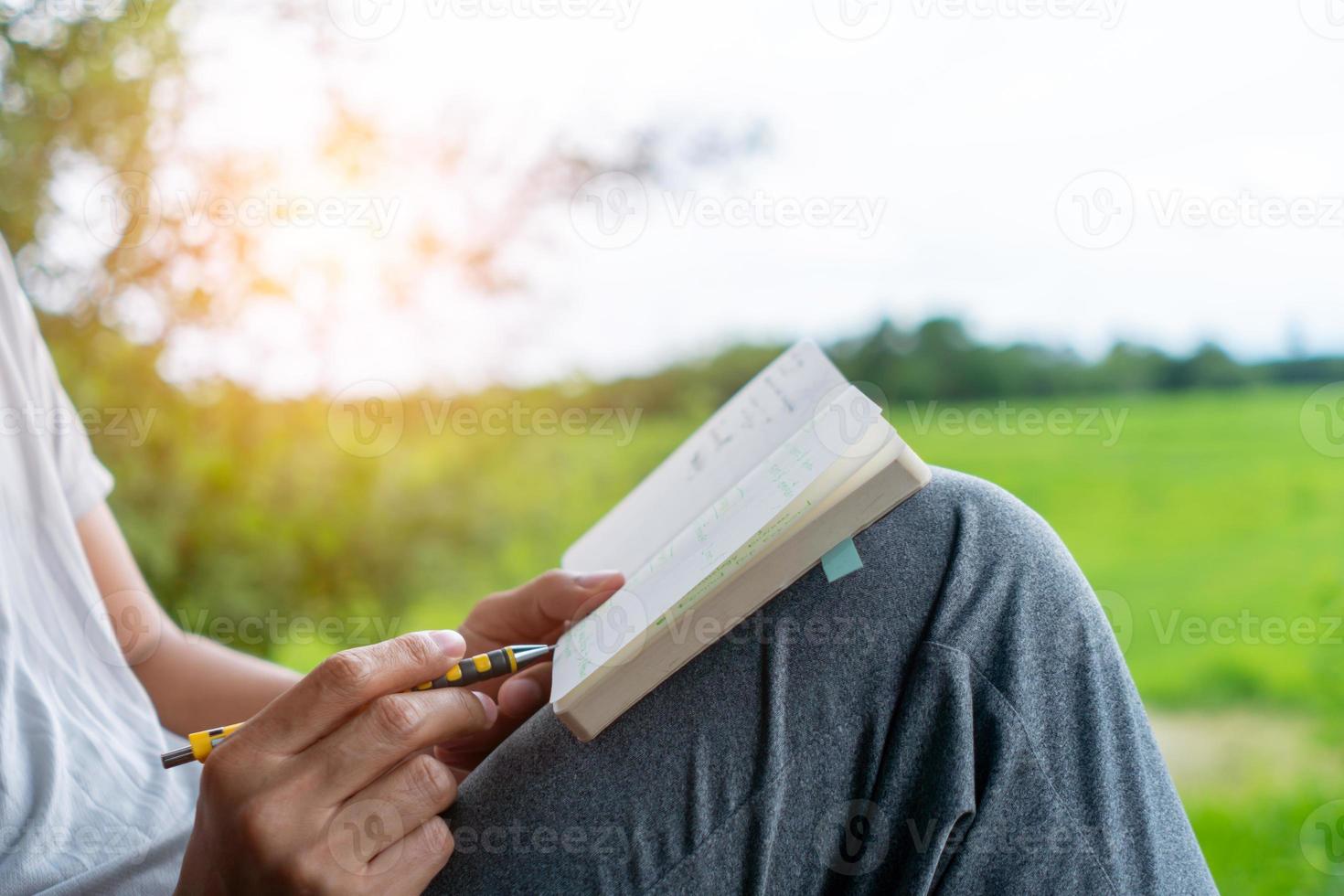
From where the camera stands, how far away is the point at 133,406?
1927 millimetres

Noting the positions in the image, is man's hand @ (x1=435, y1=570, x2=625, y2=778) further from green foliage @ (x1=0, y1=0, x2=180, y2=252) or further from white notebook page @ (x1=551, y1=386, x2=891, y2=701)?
green foliage @ (x1=0, y1=0, x2=180, y2=252)

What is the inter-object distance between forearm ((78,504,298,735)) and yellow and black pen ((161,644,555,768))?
7.6 inches

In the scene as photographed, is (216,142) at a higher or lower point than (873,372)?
higher

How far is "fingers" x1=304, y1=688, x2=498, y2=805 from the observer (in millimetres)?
468

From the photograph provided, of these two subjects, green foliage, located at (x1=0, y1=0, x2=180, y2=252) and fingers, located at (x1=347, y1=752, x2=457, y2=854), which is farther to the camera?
green foliage, located at (x1=0, y1=0, x2=180, y2=252)

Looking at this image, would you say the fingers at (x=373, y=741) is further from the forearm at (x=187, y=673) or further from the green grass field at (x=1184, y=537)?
the green grass field at (x=1184, y=537)

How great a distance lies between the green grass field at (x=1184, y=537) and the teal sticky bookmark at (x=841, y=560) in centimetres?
115

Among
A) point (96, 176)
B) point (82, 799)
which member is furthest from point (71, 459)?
point (96, 176)

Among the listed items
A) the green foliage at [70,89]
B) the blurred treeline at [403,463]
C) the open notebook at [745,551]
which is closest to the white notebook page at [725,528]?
the open notebook at [745,551]

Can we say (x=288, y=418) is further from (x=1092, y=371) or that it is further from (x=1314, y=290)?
(x=1314, y=290)

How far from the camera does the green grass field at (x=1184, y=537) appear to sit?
5.15 ft

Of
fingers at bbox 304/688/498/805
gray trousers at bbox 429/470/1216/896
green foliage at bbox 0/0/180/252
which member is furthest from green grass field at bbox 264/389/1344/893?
fingers at bbox 304/688/498/805

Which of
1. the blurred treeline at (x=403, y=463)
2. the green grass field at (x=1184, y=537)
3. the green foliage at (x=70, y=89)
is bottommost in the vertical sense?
the green grass field at (x=1184, y=537)

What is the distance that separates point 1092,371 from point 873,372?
535 millimetres
